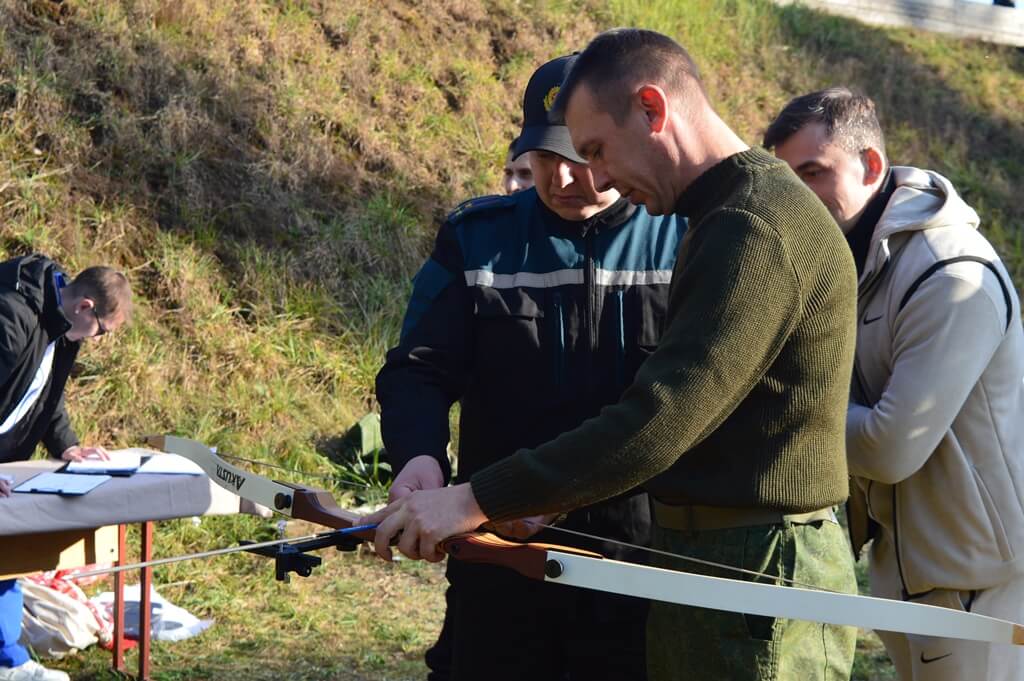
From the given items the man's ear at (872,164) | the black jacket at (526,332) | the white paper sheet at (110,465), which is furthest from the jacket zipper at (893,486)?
the white paper sheet at (110,465)

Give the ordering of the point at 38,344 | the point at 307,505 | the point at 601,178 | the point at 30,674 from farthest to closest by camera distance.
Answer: the point at 38,344 < the point at 30,674 < the point at 307,505 < the point at 601,178

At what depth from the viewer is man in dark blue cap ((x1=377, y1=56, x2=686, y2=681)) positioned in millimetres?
2492

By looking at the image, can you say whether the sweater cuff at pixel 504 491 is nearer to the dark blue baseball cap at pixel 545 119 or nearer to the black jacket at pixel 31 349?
the dark blue baseball cap at pixel 545 119

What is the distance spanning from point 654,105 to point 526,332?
735mm

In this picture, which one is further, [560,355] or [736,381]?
[560,355]

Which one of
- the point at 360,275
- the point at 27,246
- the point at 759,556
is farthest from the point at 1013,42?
the point at 759,556

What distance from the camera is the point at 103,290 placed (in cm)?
511

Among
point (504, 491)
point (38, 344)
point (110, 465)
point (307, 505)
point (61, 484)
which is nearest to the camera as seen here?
point (504, 491)

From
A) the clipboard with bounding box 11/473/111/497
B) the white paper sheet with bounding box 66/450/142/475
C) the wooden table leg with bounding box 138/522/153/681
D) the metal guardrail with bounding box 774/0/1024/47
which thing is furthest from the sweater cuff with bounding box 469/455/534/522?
the metal guardrail with bounding box 774/0/1024/47

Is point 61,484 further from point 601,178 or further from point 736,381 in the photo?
point 736,381

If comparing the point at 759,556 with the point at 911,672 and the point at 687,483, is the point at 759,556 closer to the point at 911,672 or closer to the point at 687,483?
the point at 687,483

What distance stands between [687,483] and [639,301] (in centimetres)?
67

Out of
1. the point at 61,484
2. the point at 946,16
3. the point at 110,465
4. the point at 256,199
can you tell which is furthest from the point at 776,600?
the point at 946,16

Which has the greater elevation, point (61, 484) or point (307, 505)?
point (307, 505)
